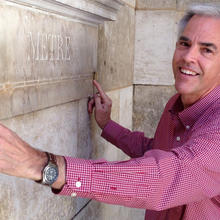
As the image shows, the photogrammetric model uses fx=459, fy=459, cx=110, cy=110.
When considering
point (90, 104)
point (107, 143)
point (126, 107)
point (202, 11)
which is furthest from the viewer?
point (126, 107)

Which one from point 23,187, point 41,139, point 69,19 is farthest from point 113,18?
point 23,187

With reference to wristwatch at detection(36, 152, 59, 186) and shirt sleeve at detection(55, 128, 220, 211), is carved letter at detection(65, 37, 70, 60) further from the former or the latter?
wristwatch at detection(36, 152, 59, 186)

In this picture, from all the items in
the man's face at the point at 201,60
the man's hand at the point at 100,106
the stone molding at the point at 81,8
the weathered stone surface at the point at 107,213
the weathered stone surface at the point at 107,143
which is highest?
the stone molding at the point at 81,8

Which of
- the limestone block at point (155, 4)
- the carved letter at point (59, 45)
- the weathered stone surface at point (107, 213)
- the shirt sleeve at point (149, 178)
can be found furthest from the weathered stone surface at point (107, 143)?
the shirt sleeve at point (149, 178)

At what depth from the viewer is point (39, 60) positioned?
197cm

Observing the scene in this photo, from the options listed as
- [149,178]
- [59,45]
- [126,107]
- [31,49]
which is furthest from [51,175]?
[126,107]

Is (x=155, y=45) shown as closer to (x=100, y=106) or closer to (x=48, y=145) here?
(x=100, y=106)

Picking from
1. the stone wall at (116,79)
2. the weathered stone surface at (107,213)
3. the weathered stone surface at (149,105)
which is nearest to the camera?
the weathered stone surface at (107,213)

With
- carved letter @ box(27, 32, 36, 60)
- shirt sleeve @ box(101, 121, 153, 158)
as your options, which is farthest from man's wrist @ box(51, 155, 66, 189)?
shirt sleeve @ box(101, 121, 153, 158)

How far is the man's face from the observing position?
7.31 feet

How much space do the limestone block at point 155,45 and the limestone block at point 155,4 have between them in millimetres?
44

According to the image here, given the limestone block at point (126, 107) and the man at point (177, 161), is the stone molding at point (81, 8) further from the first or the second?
the limestone block at point (126, 107)

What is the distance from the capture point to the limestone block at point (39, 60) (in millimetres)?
1689

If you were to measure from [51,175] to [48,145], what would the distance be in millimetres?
853
